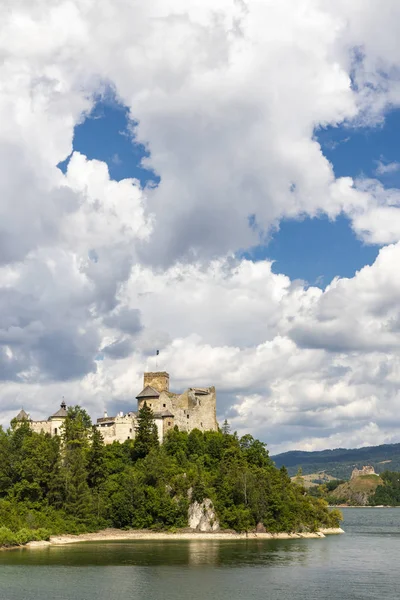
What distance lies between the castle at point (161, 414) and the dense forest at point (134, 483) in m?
3.10

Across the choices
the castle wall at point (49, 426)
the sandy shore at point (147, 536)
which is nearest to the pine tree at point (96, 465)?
the sandy shore at point (147, 536)

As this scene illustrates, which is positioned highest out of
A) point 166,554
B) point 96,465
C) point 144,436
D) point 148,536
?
point 144,436

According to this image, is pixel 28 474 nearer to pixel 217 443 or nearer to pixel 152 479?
pixel 152 479

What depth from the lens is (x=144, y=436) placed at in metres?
102

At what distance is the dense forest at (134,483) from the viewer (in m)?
93.2

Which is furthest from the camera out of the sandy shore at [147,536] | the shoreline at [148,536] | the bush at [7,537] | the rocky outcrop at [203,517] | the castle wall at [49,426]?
the castle wall at [49,426]

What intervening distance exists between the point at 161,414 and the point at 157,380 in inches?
328

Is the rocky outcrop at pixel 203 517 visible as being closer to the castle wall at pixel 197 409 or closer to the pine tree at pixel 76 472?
the pine tree at pixel 76 472

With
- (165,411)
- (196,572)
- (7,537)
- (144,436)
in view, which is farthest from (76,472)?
(196,572)

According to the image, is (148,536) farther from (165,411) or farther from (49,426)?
(49,426)

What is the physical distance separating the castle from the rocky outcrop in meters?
15.0

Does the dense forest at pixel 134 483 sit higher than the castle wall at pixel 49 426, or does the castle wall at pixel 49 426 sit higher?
the castle wall at pixel 49 426

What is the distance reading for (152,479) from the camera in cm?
9769

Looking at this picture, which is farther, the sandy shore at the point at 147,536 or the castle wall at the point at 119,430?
the castle wall at the point at 119,430
